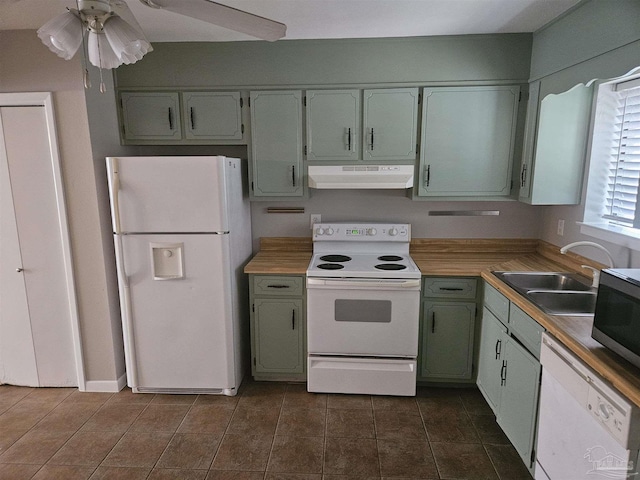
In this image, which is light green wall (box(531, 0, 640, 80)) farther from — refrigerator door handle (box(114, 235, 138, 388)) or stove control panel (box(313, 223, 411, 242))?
refrigerator door handle (box(114, 235, 138, 388))

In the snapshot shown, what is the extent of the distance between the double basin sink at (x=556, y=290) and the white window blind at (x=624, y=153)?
44 cm

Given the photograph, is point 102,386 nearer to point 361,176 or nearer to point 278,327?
point 278,327

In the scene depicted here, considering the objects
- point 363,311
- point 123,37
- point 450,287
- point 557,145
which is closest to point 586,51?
point 557,145

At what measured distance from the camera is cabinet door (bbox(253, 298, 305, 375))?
9.16 feet

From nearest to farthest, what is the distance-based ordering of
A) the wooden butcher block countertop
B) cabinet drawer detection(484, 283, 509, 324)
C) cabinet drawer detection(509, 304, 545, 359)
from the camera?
the wooden butcher block countertop, cabinet drawer detection(509, 304, 545, 359), cabinet drawer detection(484, 283, 509, 324)

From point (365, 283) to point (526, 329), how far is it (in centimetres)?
98

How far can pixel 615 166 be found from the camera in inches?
90.4

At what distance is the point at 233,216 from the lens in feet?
8.84

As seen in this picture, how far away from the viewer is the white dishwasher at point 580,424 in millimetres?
1209

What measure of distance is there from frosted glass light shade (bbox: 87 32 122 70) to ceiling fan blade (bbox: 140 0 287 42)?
7.9 inches

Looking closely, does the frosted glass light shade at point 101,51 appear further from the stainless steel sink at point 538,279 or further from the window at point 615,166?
the window at point 615,166

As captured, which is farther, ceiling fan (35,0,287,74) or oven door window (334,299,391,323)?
→ oven door window (334,299,391,323)

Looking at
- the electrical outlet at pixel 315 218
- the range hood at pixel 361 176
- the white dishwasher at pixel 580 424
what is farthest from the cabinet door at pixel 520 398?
the electrical outlet at pixel 315 218

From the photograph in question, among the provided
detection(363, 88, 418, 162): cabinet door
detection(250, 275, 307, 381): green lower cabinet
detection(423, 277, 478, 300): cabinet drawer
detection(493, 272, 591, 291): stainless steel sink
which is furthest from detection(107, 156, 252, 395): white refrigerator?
detection(493, 272, 591, 291): stainless steel sink
